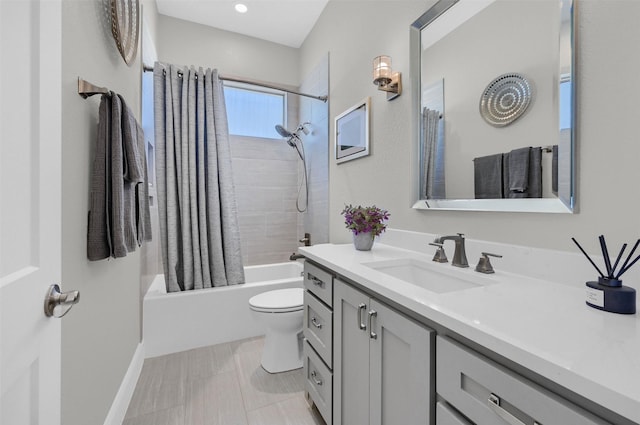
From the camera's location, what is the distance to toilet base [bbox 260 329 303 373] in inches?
74.2

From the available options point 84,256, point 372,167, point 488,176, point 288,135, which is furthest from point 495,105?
point 288,135

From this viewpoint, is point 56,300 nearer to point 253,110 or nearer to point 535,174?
point 535,174

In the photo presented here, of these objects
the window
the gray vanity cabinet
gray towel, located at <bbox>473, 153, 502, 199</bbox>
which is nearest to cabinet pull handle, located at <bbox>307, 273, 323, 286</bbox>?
the gray vanity cabinet

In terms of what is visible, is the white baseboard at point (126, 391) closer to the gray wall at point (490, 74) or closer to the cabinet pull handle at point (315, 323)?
the cabinet pull handle at point (315, 323)

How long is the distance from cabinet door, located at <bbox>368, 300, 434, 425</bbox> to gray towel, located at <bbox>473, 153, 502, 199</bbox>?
2.19 ft

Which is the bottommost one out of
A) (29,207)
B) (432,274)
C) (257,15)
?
(432,274)

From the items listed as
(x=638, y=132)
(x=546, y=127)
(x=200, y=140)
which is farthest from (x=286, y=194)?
(x=638, y=132)

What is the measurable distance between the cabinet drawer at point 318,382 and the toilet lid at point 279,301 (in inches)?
13.2

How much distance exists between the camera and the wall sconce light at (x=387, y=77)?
1623 mm

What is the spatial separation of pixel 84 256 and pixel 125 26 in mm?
1160

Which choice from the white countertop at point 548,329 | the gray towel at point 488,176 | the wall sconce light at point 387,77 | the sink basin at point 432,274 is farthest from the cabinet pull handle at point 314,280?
the wall sconce light at point 387,77

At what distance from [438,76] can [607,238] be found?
0.98 metres

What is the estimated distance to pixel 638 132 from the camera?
0.76 meters

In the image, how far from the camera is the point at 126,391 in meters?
1.55
